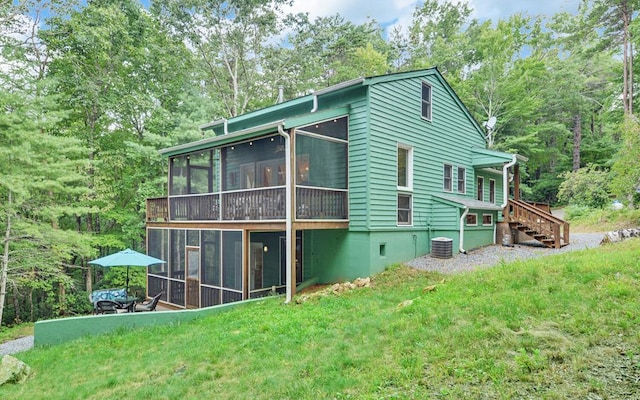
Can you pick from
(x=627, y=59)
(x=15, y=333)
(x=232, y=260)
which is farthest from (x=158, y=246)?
(x=627, y=59)

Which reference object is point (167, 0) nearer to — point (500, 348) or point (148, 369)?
point (148, 369)

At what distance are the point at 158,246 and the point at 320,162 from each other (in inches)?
288

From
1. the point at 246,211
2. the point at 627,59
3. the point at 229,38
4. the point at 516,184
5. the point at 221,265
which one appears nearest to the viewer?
the point at 246,211

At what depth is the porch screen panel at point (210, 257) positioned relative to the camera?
36.0 feet

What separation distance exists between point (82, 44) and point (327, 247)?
1430 centimetres

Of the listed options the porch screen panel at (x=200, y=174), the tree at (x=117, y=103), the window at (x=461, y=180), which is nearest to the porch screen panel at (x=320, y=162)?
the porch screen panel at (x=200, y=174)

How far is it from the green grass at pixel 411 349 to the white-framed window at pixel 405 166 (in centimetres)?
479

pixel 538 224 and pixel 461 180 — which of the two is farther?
pixel 461 180

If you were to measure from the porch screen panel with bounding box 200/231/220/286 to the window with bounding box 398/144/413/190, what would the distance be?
20.1 feet

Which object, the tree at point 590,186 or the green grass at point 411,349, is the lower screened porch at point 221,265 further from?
the tree at point 590,186

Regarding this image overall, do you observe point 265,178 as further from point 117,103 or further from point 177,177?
point 117,103

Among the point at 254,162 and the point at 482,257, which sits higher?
the point at 254,162

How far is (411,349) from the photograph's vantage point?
4555mm

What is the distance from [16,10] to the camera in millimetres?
11969
